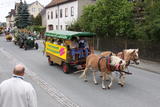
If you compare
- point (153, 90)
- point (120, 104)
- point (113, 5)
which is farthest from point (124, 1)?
point (120, 104)

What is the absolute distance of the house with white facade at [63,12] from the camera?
122 ft

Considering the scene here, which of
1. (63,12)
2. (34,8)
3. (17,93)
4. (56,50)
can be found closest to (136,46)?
(56,50)

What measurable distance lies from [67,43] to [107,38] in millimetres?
11067

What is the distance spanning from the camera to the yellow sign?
43.2 ft

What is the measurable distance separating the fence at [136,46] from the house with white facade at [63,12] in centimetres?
1157

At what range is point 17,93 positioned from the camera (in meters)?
4.45

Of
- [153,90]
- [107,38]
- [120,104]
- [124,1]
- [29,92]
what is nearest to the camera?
[29,92]

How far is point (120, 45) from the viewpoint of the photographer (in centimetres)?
2162

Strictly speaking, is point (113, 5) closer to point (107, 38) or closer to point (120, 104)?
point (107, 38)

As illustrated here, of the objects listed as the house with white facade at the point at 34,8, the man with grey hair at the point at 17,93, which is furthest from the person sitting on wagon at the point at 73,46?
the house with white facade at the point at 34,8

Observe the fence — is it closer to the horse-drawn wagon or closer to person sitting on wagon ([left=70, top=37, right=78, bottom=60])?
the horse-drawn wagon

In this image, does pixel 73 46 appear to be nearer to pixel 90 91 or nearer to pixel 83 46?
pixel 83 46

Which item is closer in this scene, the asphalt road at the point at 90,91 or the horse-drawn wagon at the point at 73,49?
the asphalt road at the point at 90,91

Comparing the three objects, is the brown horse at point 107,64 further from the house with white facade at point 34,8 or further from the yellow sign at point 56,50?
the house with white facade at point 34,8
